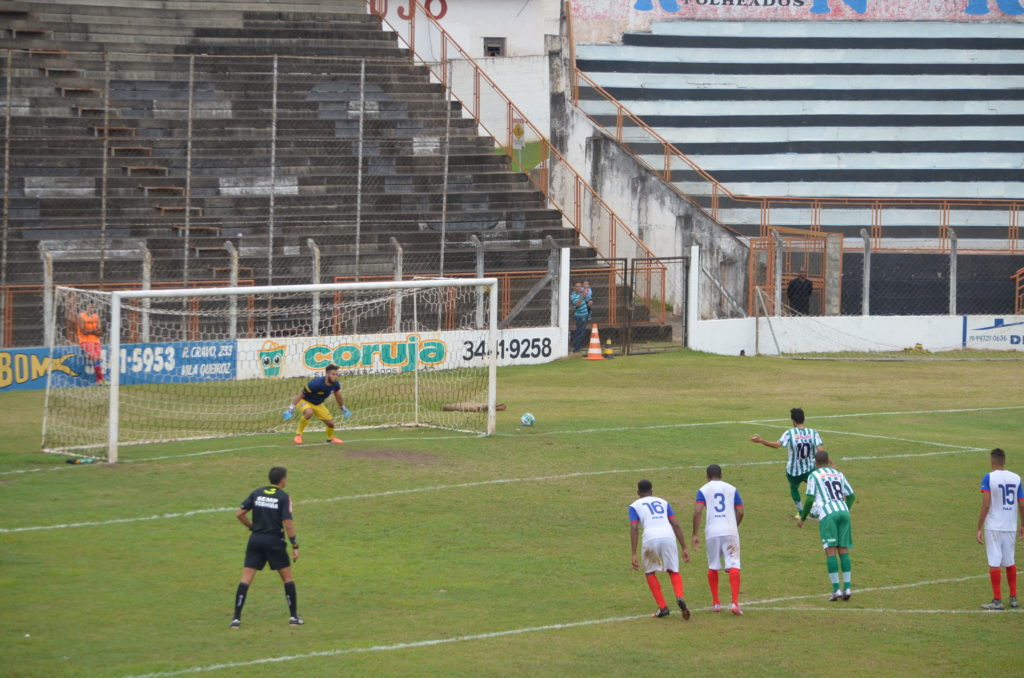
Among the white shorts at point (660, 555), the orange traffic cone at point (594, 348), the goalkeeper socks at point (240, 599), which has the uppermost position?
the orange traffic cone at point (594, 348)

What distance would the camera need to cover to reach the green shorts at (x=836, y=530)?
13.1 metres

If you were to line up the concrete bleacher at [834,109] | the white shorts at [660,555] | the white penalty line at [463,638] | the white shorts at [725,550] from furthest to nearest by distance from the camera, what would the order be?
the concrete bleacher at [834,109] < the white shorts at [725,550] < the white shorts at [660,555] < the white penalty line at [463,638]

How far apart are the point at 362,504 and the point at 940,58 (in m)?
38.4

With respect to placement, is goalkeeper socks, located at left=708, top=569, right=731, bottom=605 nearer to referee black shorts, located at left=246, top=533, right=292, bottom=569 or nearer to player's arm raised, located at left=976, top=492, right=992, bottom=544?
player's arm raised, located at left=976, top=492, right=992, bottom=544

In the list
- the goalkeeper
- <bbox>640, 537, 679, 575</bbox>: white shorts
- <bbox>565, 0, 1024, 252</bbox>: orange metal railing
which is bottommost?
<bbox>640, 537, 679, 575</bbox>: white shorts

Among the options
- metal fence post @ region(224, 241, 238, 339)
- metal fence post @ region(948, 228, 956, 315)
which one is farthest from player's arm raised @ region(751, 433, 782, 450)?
metal fence post @ region(948, 228, 956, 315)

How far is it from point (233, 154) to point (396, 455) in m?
18.3

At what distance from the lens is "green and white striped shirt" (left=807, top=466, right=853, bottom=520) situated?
13.2 meters

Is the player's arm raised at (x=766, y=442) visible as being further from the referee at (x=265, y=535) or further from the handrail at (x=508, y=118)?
the handrail at (x=508, y=118)

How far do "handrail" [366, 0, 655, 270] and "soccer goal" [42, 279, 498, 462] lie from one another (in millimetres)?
7736

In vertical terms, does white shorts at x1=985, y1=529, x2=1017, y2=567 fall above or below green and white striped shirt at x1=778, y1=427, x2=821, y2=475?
below

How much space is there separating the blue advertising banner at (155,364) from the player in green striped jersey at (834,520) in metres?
16.1

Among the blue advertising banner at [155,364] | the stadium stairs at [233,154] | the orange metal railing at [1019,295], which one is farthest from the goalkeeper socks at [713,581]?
the orange metal railing at [1019,295]

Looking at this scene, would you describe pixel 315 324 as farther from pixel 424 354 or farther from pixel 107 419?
pixel 107 419
